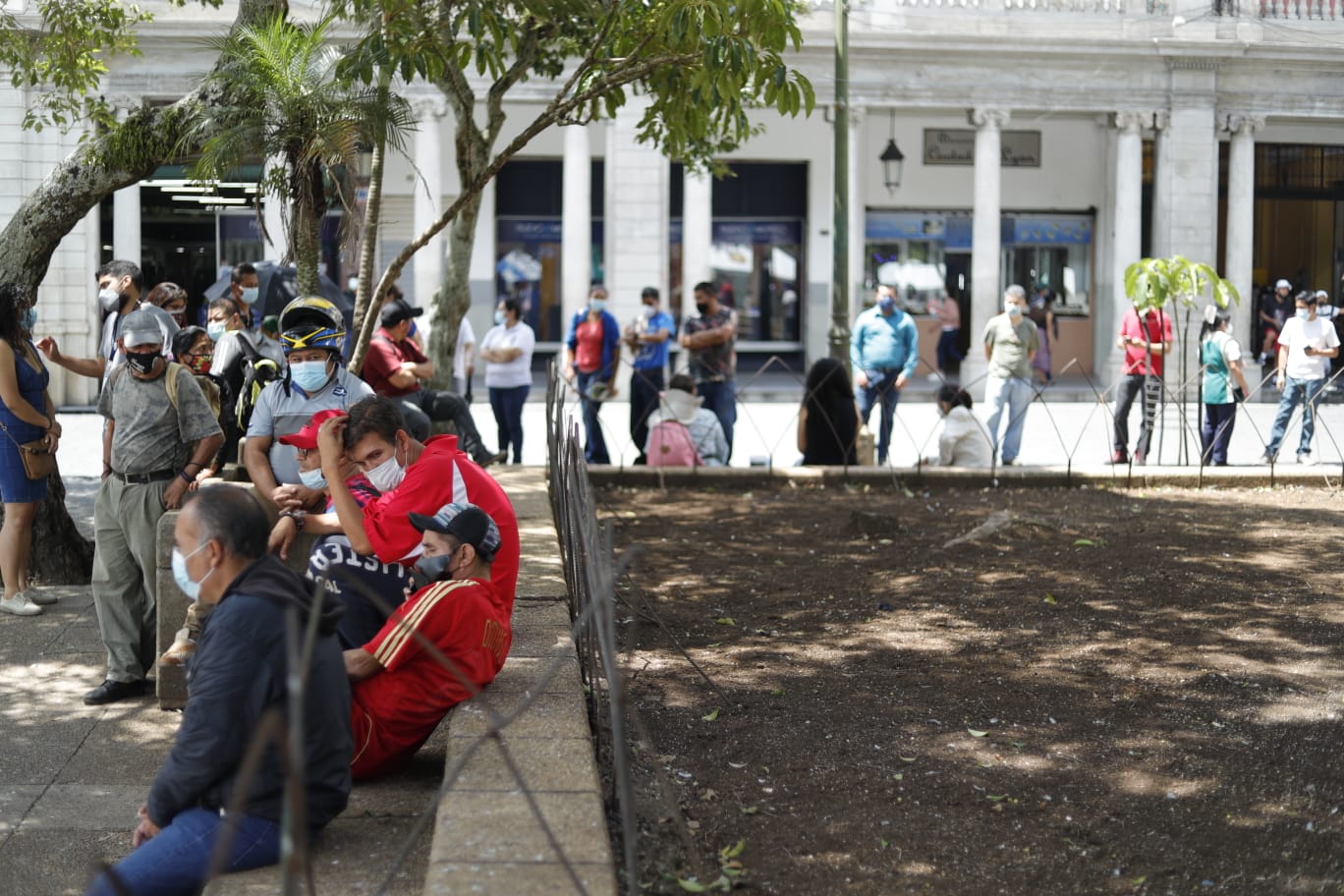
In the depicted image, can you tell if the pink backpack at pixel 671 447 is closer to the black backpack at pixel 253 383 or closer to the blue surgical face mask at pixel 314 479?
the black backpack at pixel 253 383

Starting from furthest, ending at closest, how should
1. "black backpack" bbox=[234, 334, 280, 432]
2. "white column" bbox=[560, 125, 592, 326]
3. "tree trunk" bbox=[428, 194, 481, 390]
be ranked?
"white column" bbox=[560, 125, 592, 326] < "tree trunk" bbox=[428, 194, 481, 390] < "black backpack" bbox=[234, 334, 280, 432]

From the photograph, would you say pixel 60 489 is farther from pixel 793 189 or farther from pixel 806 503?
pixel 793 189

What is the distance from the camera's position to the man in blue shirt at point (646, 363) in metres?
14.7

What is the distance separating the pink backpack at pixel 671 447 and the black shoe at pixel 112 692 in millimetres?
6511

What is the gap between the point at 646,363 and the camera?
1512 cm

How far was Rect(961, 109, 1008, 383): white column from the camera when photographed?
25.8m

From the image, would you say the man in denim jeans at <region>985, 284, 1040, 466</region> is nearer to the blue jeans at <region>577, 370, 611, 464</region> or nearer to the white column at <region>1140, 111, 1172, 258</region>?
the blue jeans at <region>577, 370, 611, 464</region>

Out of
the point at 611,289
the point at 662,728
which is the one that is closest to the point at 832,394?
the point at 662,728

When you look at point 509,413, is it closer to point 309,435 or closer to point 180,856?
point 309,435

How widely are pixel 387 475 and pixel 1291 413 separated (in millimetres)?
10948

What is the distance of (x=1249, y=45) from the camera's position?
25.8m

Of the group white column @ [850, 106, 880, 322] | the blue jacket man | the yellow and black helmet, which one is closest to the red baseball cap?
the yellow and black helmet

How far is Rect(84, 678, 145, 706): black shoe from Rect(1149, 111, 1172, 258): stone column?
21.9m

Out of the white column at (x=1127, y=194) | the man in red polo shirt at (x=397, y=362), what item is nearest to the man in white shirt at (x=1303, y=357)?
the man in red polo shirt at (x=397, y=362)
